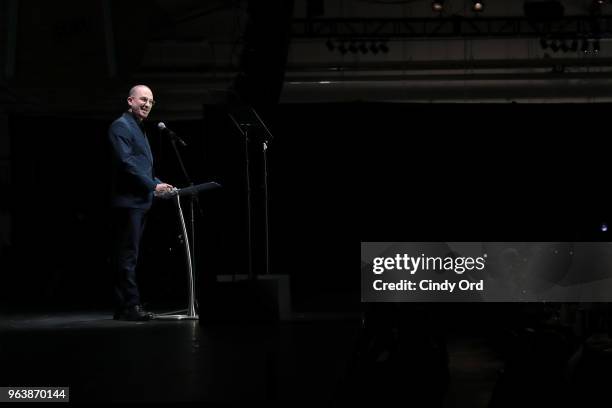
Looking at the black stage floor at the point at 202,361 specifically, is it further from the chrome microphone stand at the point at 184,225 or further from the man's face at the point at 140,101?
the man's face at the point at 140,101

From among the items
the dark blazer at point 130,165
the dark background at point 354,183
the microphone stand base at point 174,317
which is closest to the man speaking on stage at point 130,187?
the dark blazer at point 130,165

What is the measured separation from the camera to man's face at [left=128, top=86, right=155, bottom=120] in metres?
4.82

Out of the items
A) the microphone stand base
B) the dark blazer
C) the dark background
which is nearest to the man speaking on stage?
the dark blazer

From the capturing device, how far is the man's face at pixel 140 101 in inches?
190

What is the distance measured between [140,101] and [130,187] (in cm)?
46

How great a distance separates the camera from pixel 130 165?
4.76 metres

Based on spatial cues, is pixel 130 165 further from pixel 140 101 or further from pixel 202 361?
pixel 202 361

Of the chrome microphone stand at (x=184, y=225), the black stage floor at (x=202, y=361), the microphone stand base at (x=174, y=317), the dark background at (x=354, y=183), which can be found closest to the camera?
the black stage floor at (x=202, y=361)

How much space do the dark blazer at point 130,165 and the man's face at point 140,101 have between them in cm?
5

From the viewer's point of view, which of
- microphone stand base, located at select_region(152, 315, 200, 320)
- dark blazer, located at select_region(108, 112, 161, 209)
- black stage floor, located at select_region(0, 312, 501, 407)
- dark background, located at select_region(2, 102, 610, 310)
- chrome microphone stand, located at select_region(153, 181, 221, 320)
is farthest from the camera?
dark background, located at select_region(2, 102, 610, 310)

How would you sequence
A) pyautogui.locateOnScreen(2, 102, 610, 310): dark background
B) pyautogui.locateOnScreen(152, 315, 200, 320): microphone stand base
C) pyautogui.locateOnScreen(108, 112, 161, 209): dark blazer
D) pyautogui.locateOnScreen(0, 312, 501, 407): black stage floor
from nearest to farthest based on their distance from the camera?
pyautogui.locateOnScreen(0, 312, 501, 407): black stage floor < pyautogui.locateOnScreen(108, 112, 161, 209): dark blazer < pyautogui.locateOnScreen(152, 315, 200, 320): microphone stand base < pyautogui.locateOnScreen(2, 102, 610, 310): dark background

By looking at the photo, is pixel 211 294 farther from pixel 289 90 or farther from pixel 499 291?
pixel 289 90

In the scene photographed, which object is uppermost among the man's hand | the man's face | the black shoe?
the man's face

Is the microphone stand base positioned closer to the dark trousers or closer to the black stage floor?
the dark trousers
